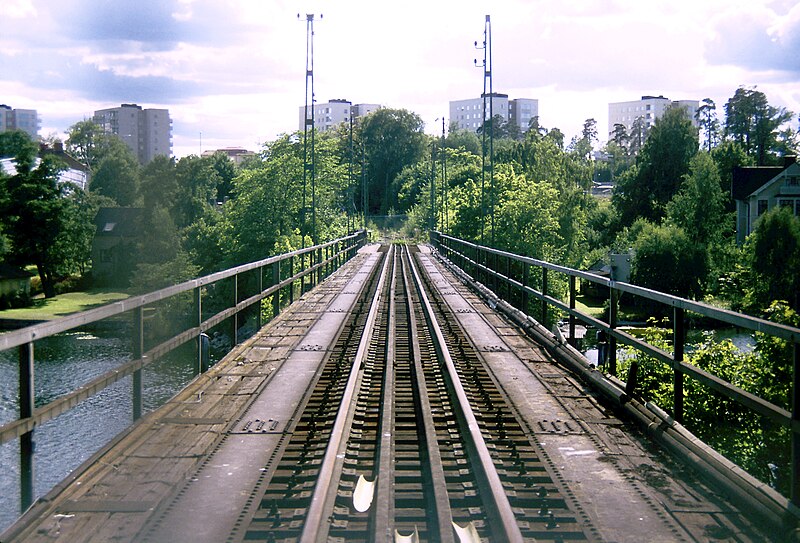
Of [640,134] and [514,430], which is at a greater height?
[640,134]

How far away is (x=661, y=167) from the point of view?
80438 millimetres

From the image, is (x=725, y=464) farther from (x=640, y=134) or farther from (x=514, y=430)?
(x=640, y=134)

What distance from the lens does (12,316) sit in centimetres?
6144

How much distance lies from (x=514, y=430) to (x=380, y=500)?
2.19m

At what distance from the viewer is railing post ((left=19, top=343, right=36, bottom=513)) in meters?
4.45

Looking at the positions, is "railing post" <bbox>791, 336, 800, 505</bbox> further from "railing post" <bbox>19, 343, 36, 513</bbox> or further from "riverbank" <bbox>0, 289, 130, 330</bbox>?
"riverbank" <bbox>0, 289, 130, 330</bbox>

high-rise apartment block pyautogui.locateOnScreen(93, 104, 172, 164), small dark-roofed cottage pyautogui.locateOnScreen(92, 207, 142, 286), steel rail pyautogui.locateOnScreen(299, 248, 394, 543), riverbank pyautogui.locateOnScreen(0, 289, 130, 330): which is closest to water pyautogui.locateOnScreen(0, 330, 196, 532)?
riverbank pyautogui.locateOnScreen(0, 289, 130, 330)

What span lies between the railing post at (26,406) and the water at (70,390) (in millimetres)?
13339

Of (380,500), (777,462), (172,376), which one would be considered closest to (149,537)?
(380,500)

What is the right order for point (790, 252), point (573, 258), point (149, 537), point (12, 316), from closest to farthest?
point (149, 537) < point (790, 252) < point (12, 316) < point (573, 258)

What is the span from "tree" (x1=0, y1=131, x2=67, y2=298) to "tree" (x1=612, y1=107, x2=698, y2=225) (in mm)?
53099

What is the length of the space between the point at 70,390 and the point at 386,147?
87867 millimetres

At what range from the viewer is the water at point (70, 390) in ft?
85.4

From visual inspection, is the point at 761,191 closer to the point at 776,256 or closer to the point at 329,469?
the point at 776,256
